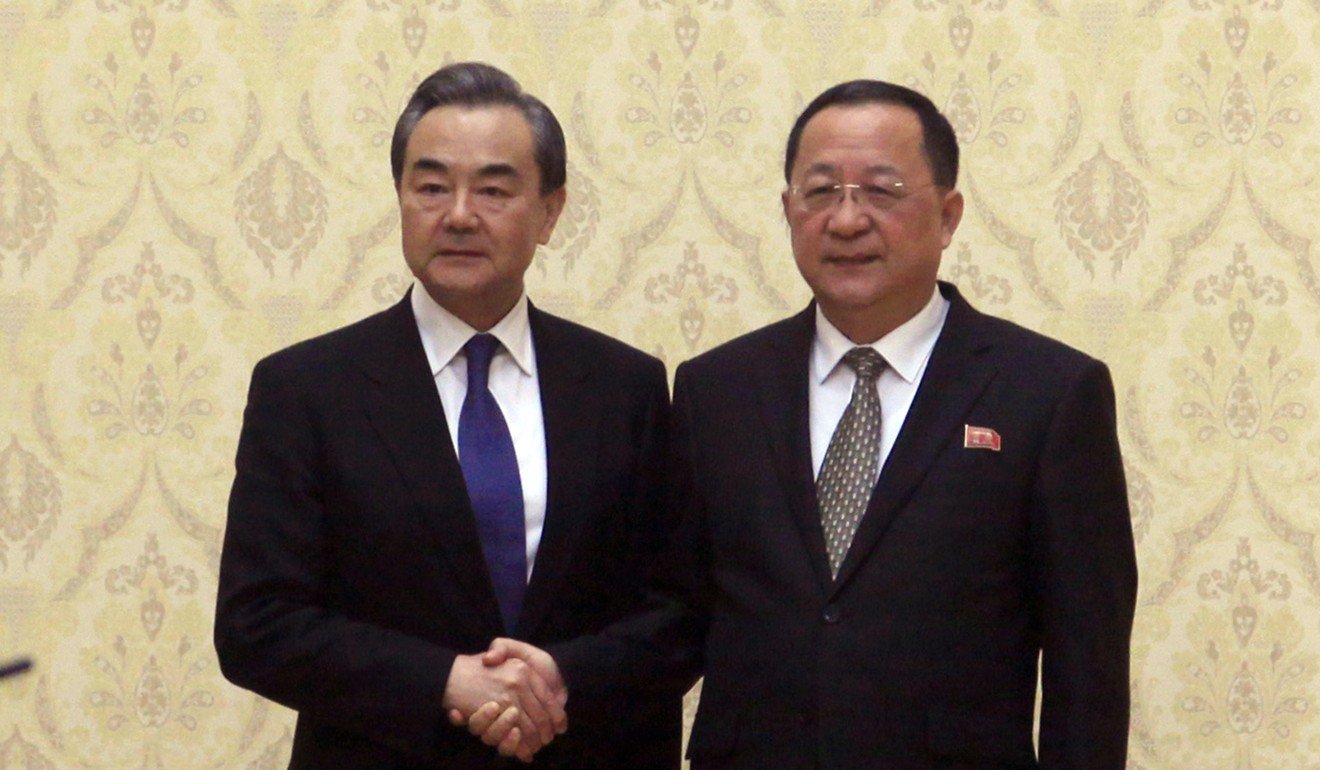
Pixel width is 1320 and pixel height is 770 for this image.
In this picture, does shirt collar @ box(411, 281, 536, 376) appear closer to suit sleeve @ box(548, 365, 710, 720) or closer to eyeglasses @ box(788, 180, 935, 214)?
suit sleeve @ box(548, 365, 710, 720)

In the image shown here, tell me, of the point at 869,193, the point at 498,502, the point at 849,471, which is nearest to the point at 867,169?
the point at 869,193

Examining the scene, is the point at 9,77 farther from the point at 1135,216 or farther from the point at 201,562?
the point at 1135,216

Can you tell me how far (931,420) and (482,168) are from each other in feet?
2.16

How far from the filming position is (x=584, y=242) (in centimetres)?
293

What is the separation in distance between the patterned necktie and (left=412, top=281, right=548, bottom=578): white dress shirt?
37 cm

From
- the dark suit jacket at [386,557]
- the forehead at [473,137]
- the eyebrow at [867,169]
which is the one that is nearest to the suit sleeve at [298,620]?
the dark suit jacket at [386,557]

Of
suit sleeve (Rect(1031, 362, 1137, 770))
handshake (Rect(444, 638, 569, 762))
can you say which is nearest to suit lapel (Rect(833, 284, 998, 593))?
suit sleeve (Rect(1031, 362, 1137, 770))

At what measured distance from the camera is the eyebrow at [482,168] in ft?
7.60

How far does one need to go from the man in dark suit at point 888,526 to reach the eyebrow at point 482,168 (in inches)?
14.5

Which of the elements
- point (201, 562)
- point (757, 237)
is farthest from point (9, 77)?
point (757, 237)

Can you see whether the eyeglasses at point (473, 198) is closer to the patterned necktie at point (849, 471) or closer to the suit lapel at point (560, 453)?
the suit lapel at point (560, 453)

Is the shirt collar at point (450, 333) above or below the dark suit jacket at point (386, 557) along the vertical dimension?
above

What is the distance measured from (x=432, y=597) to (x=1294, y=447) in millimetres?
1485

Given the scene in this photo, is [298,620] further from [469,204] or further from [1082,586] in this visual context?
[1082,586]
